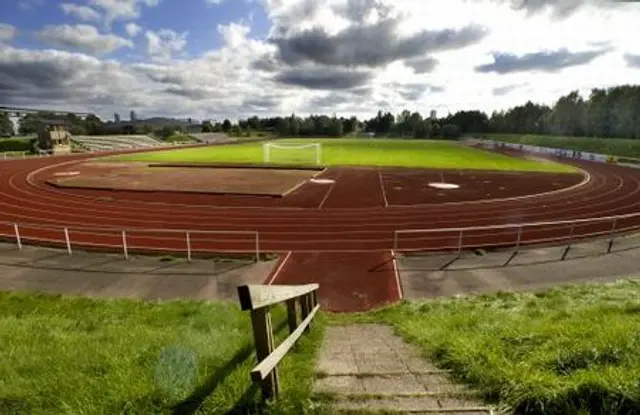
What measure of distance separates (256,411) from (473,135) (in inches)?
5685

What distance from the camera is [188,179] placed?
36.7 meters

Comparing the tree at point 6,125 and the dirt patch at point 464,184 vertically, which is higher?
the tree at point 6,125

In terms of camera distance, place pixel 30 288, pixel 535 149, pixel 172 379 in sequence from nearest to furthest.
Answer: pixel 172 379 < pixel 30 288 < pixel 535 149

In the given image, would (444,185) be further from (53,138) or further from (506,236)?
(53,138)

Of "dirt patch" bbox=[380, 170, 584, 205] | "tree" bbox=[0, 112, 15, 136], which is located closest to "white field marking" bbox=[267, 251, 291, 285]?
"dirt patch" bbox=[380, 170, 584, 205]

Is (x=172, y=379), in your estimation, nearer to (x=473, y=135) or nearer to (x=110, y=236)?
(x=110, y=236)

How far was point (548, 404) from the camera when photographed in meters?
3.40

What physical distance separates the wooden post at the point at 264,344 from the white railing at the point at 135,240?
11.9 meters

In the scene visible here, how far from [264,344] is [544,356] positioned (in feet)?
9.68

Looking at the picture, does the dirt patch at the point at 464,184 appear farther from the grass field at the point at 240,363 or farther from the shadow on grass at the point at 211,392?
the shadow on grass at the point at 211,392

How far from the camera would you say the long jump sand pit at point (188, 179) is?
101ft

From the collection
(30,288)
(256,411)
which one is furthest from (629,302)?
(30,288)

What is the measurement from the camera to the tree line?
89.8 metres

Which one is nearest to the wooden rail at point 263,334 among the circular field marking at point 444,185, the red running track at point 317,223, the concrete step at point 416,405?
the concrete step at point 416,405
